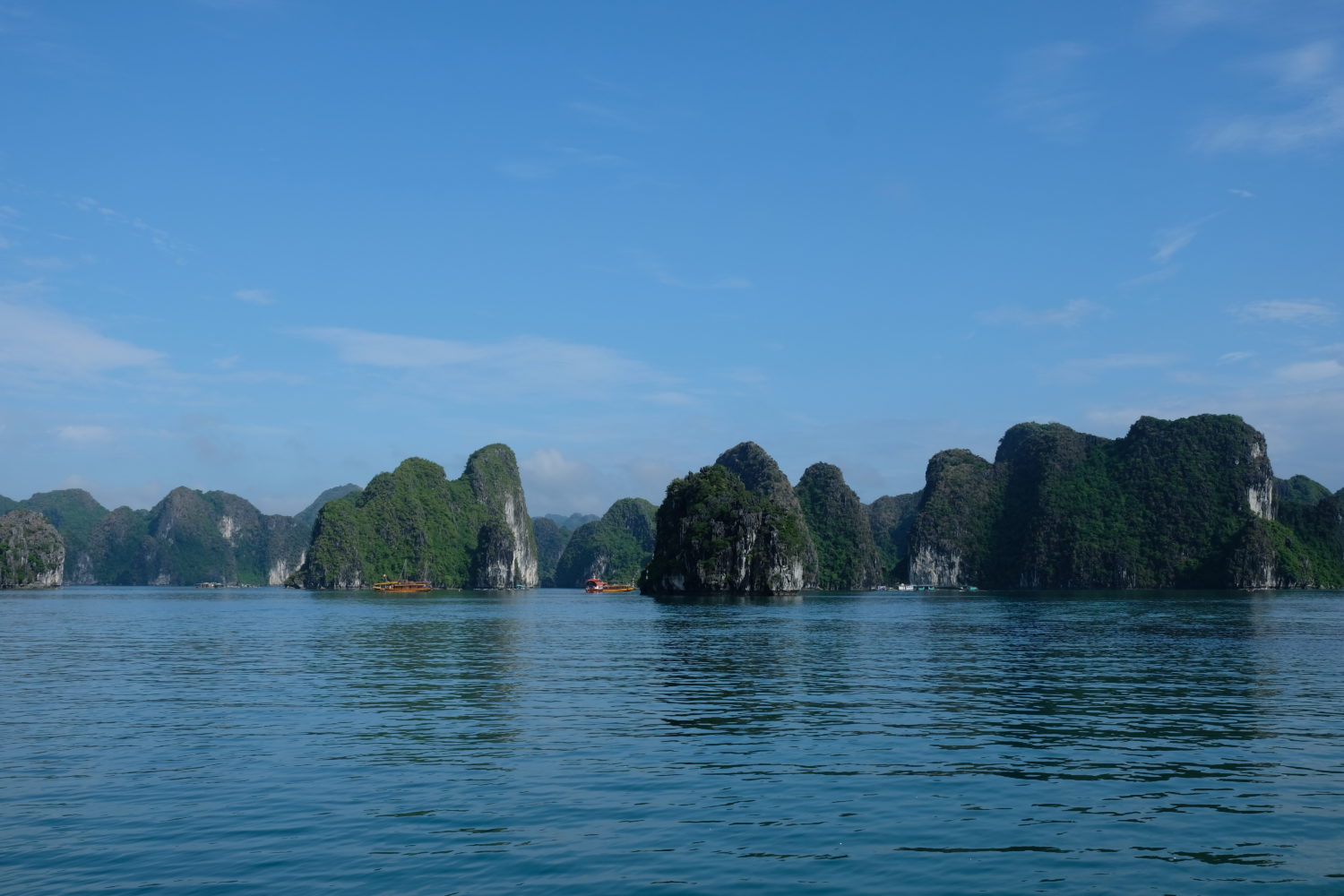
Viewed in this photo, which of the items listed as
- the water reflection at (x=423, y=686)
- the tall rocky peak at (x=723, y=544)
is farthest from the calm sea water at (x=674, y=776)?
the tall rocky peak at (x=723, y=544)

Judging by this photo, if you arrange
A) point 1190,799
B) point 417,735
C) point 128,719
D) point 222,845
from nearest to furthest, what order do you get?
point 222,845
point 1190,799
point 417,735
point 128,719

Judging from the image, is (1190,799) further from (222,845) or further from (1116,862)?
(222,845)

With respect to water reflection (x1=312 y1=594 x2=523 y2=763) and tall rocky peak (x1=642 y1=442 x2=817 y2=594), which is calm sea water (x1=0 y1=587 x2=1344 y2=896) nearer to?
water reflection (x1=312 y1=594 x2=523 y2=763)

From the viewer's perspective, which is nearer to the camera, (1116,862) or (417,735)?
(1116,862)

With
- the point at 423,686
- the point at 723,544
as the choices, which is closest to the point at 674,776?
the point at 423,686

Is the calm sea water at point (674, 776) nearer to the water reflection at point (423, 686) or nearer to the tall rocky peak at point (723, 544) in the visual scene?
the water reflection at point (423, 686)

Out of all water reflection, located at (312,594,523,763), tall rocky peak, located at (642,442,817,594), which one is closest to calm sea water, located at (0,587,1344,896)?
water reflection, located at (312,594,523,763)

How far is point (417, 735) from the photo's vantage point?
1148 inches

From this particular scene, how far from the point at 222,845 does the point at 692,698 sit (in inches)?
867

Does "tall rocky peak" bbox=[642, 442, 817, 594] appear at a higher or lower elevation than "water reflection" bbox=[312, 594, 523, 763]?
higher

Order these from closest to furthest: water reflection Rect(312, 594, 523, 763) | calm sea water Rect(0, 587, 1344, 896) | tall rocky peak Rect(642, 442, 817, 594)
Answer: calm sea water Rect(0, 587, 1344, 896)
water reflection Rect(312, 594, 523, 763)
tall rocky peak Rect(642, 442, 817, 594)

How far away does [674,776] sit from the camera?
77.4ft

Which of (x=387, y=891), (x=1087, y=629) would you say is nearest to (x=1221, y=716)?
(x=387, y=891)

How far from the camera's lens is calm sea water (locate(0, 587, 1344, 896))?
1633cm
